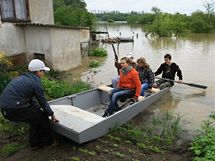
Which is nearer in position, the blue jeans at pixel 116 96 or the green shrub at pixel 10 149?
the green shrub at pixel 10 149

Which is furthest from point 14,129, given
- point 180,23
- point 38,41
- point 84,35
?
point 180,23

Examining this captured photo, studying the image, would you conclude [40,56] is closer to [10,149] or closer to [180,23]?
[10,149]

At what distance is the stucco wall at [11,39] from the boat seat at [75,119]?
22.3ft

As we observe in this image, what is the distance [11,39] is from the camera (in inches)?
449

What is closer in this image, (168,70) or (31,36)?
(168,70)

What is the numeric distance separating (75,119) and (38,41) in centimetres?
764

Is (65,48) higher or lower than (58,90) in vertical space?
higher

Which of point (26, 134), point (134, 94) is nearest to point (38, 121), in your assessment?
point (26, 134)

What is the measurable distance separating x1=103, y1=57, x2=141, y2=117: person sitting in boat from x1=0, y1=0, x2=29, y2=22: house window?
683cm

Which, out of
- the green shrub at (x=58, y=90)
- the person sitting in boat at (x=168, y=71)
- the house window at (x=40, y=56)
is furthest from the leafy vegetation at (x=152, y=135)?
the house window at (x=40, y=56)

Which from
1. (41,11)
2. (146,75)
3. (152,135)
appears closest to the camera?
(152,135)

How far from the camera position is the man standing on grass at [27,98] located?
422 cm

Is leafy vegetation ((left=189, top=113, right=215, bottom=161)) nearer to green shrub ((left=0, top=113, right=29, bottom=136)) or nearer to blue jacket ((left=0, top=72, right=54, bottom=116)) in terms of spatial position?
blue jacket ((left=0, top=72, right=54, bottom=116))

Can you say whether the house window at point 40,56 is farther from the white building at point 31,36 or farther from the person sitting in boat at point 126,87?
the person sitting in boat at point 126,87
